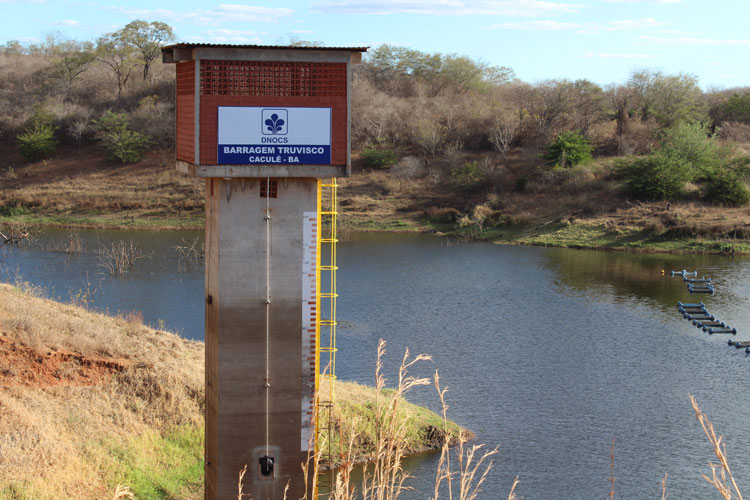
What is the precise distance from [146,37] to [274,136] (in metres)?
88.7

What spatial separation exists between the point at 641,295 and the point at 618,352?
12586 mm

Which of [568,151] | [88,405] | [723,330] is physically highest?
[568,151]

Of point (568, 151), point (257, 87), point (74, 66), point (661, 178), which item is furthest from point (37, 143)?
point (257, 87)

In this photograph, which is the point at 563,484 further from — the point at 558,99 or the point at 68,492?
the point at 558,99

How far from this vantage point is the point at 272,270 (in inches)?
591

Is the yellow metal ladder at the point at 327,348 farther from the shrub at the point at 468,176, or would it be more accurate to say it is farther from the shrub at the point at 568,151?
the shrub at the point at 568,151

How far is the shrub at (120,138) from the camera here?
78.6m

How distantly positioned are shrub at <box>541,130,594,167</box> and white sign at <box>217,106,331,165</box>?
60586 mm

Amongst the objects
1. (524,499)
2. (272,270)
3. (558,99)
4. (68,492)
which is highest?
(558,99)

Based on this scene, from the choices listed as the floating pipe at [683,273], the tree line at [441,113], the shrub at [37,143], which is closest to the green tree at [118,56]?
the tree line at [441,113]

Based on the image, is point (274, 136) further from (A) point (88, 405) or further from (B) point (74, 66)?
(B) point (74, 66)

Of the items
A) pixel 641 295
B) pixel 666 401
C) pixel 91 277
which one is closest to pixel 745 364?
pixel 666 401

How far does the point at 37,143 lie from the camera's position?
266 ft

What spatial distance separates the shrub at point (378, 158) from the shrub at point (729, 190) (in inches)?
1106
